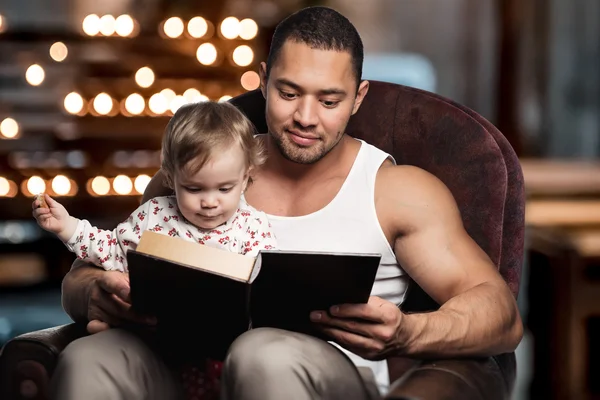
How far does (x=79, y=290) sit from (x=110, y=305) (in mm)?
118

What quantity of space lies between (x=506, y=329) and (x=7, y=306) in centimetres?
308

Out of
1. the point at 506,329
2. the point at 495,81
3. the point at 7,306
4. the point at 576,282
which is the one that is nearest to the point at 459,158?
the point at 506,329

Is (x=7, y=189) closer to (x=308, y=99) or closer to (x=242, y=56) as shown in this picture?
(x=242, y=56)

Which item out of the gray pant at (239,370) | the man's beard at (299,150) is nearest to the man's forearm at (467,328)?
the gray pant at (239,370)

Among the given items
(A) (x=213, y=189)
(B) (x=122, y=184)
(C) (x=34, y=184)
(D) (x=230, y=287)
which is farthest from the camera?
(B) (x=122, y=184)

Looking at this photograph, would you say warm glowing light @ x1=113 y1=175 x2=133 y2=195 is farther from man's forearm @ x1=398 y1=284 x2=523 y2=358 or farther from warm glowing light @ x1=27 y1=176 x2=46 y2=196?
man's forearm @ x1=398 y1=284 x2=523 y2=358

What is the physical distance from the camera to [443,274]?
1681 millimetres

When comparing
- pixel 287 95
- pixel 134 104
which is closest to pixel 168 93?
pixel 134 104

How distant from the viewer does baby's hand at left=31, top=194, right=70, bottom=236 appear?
5.27ft

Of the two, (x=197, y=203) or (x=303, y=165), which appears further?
(x=303, y=165)

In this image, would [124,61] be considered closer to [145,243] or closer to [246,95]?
[246,95]

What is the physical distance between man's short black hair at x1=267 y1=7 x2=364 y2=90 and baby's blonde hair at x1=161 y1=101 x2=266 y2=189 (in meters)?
0.16

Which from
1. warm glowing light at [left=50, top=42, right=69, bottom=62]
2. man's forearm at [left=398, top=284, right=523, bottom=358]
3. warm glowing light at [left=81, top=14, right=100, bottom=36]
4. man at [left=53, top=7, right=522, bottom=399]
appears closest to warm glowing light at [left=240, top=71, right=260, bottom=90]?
warm glowing light at [left=81, top=14, right=100, bottom=36]

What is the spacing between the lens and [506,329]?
1608 mm
